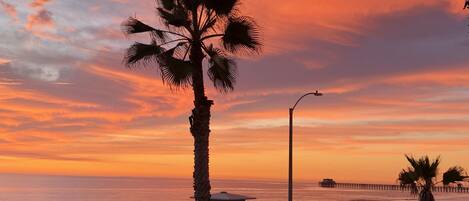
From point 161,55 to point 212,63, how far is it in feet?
5.58

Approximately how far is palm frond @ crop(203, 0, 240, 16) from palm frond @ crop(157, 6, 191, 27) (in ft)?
2.53

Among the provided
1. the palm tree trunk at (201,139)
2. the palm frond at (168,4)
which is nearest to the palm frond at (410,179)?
the palm tree trunk at (201,139)

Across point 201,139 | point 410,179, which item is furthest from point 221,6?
point 410,179

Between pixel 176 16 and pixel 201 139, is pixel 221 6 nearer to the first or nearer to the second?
pixel 176 16

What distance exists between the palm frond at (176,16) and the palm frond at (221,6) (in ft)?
2.53

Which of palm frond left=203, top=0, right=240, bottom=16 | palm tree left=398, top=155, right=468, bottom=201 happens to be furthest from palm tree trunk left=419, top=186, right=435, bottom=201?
palm frond left=203, top=0, right=240, bottom=16

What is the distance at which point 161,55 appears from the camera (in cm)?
1955

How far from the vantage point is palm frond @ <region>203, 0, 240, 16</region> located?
19359mm

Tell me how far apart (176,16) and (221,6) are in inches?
57.2

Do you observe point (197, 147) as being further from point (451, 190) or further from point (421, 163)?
point (451, 190)

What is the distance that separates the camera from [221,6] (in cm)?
1939

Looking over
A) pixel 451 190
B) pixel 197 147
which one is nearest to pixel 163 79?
pixel 197 147

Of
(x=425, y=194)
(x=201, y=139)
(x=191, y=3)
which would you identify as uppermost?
(x=191, y=3)

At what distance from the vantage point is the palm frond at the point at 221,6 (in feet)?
63.5
